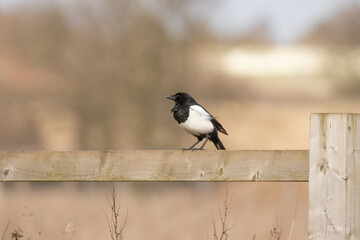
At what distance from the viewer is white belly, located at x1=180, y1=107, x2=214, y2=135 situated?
7246mm

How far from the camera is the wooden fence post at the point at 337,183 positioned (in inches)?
148

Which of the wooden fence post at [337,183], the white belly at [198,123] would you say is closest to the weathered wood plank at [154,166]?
the wooden fence post at [337,183]

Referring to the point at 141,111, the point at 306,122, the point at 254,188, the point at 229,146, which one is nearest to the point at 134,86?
the point at 141,111

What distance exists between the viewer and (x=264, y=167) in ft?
13.1

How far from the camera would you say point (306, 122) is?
123 feet

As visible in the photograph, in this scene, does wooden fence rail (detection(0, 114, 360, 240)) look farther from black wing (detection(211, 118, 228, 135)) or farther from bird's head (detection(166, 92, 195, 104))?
bird's head (detection(166, 92, 195, 104))

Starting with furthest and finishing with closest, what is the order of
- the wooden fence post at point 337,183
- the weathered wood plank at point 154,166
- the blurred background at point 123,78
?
the blurred background at point 123,78
the weathered wood plank at point 154,166
the wooden fence post at point 337,183

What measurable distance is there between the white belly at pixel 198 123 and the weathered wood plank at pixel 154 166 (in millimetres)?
3105

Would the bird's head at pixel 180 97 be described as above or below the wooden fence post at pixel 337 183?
above

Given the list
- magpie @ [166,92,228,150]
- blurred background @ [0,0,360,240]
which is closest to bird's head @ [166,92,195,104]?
magpie @ [166,92,228,150]

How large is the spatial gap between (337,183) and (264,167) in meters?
0.40

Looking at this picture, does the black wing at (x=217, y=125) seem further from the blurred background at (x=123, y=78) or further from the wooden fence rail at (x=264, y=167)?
the blurred background at (x=123, y=78)

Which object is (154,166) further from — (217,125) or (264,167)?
(217,125)

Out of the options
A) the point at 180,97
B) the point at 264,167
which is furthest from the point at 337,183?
the point at 180,97
